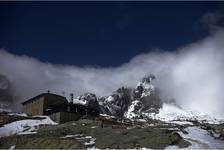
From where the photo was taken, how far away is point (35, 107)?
333 ft

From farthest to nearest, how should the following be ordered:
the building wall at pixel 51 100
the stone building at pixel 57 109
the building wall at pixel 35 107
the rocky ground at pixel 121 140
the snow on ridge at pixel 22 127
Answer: the building wall at pixel 35 107 → the building wall at pixel 51 100 → the stone building at pixel 57 109 → the snow on ridge at pixel 22 127 → the rocky ground at pixel 121 140

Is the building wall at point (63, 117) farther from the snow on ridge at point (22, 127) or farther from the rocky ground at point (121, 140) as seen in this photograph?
the rocky ground at point (121, 140)

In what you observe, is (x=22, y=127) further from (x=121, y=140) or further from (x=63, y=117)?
(x=121, y=140)

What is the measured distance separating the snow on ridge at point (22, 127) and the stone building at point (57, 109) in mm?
3859

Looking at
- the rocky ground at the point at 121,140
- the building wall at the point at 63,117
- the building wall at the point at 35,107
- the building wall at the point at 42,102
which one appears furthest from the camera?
the building wall at the point at 35,107

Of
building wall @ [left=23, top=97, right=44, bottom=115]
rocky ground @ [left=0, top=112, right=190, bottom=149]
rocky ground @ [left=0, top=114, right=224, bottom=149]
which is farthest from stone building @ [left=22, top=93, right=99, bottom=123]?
rocky ground @ [left=0, top=112, right=190, bottom=149]

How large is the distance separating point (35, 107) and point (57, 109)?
13621 mm

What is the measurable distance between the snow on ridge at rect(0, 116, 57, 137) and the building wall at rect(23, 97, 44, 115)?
677 inches

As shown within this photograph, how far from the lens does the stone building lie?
83.1m

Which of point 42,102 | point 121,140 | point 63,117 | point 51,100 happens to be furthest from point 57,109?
point 121,140

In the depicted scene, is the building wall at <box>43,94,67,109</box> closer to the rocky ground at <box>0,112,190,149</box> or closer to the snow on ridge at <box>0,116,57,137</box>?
the snow on ridge at <box>0,116,57,137</box>

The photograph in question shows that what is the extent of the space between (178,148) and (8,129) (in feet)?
126

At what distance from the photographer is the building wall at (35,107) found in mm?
97450

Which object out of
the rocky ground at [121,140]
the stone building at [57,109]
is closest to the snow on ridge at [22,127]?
the stone building at [57,109]
